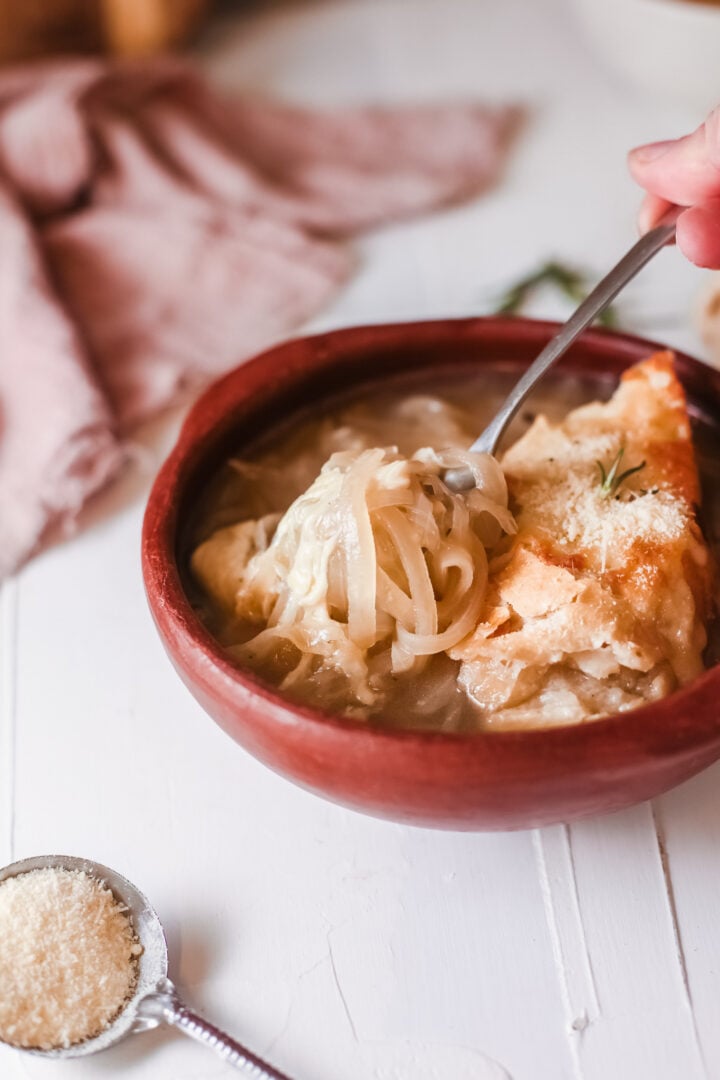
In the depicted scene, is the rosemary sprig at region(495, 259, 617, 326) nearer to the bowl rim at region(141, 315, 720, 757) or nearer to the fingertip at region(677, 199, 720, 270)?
the bowl rim at region(141, 315, 720, 757)

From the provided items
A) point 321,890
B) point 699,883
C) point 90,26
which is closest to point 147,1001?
point 321,890

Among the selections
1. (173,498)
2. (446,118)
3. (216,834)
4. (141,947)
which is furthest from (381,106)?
(141,947)

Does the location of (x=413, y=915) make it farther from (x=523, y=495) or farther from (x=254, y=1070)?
(x=523, y=495)

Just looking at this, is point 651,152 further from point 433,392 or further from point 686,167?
point 433,392

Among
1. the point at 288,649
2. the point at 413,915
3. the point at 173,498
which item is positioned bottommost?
the point at 413,915

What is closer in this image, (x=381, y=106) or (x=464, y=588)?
(x=464, y=588)

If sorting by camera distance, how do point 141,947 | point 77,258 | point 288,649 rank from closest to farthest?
point 141,947 < point 288,649 < point 77,258

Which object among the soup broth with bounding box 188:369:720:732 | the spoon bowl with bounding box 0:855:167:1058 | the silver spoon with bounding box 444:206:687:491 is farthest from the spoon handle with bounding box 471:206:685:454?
the spoon bowl with bounding box 0:855:167:1058

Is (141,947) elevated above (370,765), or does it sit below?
below
